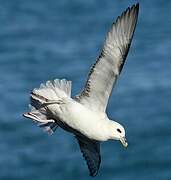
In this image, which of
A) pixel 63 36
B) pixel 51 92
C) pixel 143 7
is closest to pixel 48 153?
pixel 63 36

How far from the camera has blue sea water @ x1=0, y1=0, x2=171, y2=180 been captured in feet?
81.4

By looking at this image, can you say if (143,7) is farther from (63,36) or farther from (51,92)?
(51,92)

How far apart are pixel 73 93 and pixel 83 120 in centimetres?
1528

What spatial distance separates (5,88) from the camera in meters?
26.4

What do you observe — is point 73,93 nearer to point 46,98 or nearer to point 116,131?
point 46,98

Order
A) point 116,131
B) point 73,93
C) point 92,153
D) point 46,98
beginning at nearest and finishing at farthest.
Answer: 1. point 116,131
2. point 46,98
3. point 92,153
4. point 73,93

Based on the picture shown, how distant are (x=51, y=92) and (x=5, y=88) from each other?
17977 millimetres

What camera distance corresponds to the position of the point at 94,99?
27.5 ft

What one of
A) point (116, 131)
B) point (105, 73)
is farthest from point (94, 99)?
point (116, 131)

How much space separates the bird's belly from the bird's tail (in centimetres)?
17

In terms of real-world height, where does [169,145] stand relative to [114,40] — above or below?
below

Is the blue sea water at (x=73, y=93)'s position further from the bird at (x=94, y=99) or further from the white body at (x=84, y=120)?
the white body at (x=84, y=120)

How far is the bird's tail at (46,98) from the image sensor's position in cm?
843

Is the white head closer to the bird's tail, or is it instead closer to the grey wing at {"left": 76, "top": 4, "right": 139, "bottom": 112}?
the grey wing at {"left": 76, "top": 4, "right": 139, "bottom": 112}
